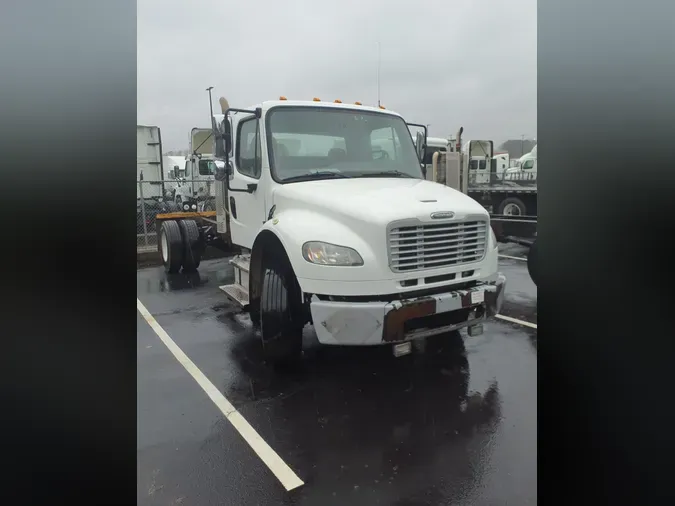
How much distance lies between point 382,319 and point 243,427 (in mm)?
1336

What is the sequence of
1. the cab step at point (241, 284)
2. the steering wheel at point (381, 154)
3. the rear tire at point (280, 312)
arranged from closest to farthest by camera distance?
the rear tire at point (280, 312) → the steering wheel at point (381, 154) → the cab step at point (241, 284)

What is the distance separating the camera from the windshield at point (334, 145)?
4.99 metres

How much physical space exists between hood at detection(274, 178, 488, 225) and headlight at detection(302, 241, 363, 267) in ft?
1.01

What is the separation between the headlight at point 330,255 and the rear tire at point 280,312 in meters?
0.50

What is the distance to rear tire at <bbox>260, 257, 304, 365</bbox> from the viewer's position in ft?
13.7

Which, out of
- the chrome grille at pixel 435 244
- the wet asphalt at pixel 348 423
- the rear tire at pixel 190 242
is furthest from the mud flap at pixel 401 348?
the rear tire at pixel 190 242

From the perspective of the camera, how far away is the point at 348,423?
3.56 metres

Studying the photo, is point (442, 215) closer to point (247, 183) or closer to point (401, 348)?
point (401, 348)

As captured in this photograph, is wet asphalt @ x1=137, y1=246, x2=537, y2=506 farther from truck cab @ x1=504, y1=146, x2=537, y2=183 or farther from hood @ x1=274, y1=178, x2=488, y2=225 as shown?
truck cab @ x1=504, y1=146, x2=537, y2=183

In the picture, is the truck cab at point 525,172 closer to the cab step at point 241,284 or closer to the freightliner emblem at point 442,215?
the cab step at point 241,284

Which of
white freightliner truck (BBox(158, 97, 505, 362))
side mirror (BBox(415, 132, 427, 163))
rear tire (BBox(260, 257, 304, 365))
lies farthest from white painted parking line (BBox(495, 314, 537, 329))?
rear tire (BBox(260, 257, 304, 365))

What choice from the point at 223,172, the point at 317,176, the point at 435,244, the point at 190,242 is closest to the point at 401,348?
the point at 435,244
